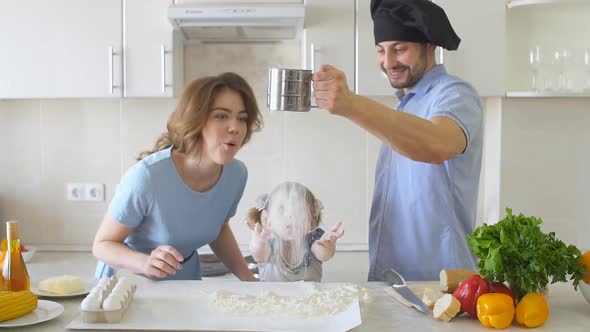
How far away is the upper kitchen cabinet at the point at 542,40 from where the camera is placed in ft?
9.13

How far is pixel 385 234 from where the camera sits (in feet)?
6.42

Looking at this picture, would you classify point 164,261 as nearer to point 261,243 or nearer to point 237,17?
point 261,243

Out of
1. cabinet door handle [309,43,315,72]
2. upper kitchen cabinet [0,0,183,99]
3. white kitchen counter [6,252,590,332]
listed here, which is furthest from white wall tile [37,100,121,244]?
white kitchen counter [6,252,590,332]

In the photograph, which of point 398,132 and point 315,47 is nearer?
point 398,132

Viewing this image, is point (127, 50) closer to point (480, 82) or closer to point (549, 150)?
point (480, 82)

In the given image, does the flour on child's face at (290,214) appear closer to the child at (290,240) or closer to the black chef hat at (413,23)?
the child at (290,240)

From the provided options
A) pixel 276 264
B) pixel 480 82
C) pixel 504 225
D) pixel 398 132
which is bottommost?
pixel 276 264

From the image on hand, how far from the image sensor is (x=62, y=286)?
1.58 m

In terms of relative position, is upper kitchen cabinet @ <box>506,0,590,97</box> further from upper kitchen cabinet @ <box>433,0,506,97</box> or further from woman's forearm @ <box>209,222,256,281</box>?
woman's forearm @ <box>209,222,256,281</box>

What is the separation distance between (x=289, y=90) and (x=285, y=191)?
1.57 feet

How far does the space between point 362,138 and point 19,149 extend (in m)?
1.47

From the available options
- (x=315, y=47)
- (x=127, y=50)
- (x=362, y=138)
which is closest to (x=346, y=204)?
(x=362, y=138)

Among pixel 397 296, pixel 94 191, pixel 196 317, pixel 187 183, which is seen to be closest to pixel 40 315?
pixel 196 317

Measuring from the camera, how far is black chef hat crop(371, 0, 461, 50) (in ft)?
5.98
